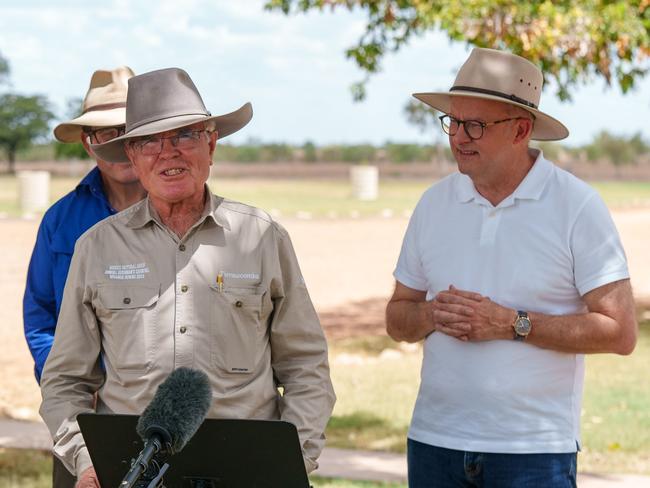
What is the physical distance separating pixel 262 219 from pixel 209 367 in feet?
1.72

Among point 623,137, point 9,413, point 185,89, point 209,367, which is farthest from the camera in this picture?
Answer: point 623,137

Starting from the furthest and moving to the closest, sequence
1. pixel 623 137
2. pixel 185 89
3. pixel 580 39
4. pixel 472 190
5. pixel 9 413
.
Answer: pixel 623 137, pixel 580 39, pixel 9 413, pixel 472 190, pixel 185 89

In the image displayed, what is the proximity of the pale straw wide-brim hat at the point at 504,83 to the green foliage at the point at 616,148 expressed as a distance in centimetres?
8142

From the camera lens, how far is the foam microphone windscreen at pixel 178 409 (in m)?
2.53

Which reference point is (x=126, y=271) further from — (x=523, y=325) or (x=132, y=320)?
(x=523, y=325)

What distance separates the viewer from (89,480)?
3.30m

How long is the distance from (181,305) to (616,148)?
8558 cm

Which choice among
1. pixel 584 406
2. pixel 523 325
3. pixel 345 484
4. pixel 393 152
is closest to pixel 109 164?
pixel 523 325

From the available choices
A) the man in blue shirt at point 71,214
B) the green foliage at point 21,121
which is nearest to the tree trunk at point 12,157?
the green foliage at point 21,121

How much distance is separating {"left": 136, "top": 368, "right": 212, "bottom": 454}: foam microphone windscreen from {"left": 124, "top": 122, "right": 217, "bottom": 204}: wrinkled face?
2.93 ft

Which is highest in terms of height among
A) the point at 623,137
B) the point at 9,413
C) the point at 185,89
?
the point at 185,89

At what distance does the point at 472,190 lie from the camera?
403cm

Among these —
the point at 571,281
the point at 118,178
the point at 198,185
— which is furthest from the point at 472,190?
the point at 118,178

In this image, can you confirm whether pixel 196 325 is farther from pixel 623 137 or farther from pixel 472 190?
pixel 623 137
